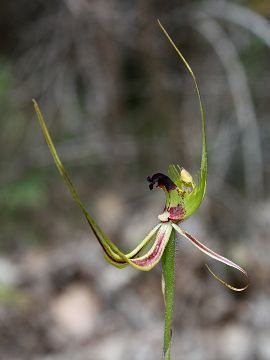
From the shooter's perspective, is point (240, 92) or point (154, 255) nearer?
point (154, 255)

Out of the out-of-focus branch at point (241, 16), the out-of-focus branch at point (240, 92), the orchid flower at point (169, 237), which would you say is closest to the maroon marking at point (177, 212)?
the orchid flower at point (169, 237)

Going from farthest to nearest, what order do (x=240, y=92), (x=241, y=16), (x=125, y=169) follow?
1. (x=125, y=169)
2. (x=240, y=92)
3. (x=241, y=16)

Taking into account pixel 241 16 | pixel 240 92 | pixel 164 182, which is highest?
pixel 240 92

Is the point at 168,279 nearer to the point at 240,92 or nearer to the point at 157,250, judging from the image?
the point at 157,250

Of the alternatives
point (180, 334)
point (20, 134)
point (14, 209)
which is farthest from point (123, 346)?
point (20, 134)

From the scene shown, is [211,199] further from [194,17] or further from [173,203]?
[173,203]

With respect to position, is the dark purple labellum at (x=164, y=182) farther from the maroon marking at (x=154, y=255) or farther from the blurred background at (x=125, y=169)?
the blurred background at (x=125, y=169)

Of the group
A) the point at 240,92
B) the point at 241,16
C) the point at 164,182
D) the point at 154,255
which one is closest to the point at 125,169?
the point at 240,92

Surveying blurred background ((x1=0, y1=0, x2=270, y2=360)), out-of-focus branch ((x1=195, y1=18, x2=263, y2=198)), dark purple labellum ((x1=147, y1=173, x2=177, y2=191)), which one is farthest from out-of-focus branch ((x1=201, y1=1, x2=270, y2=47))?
dark purple labellum ((x1=147, y1=173, x2=177, y2=191))
